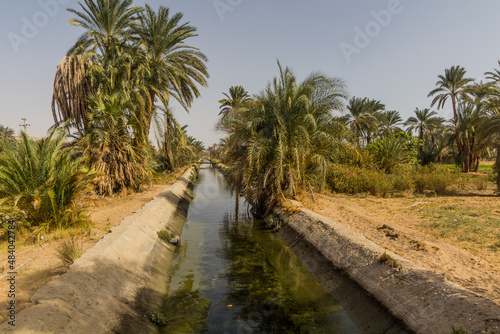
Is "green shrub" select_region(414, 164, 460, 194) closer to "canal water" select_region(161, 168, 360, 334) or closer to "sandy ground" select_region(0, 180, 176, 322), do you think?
"canal water" select_region(161, 168, 360, 334)

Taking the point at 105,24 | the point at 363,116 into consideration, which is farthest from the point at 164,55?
the point at 363,116

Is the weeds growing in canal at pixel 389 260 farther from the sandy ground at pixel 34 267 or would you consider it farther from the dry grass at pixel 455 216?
the sandy ground at pixel 34 267

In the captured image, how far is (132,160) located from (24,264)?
9.44m

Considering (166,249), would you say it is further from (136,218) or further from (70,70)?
(70,70)

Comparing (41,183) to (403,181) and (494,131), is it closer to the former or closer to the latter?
(403,181)

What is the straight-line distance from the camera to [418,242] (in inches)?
253

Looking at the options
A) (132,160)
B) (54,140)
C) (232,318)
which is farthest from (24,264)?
(132,160)

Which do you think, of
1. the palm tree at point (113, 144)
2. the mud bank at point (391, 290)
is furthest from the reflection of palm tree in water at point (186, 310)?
the palm tree at point (113, 144)

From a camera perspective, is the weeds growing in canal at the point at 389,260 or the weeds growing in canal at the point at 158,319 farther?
the weeds growing in canal at the point at 389,260

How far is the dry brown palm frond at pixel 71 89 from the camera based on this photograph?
13.8 m

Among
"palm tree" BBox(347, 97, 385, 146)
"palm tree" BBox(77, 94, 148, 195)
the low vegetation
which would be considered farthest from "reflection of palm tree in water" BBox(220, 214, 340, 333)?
"palm tree" BBox(347, 97, 385, 146)

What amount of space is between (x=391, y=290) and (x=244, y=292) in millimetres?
2749

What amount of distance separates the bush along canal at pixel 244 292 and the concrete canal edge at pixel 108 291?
1.33ft

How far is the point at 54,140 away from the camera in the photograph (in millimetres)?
7652
